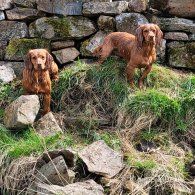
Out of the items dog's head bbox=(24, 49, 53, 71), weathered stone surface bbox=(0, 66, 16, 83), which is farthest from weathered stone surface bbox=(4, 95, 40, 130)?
weathered stone surface bbox=(0, 66, 16, 83)

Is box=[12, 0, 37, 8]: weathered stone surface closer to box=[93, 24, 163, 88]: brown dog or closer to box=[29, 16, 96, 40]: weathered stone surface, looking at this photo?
box=[29, 16, 96, 40]: weathered stone surface

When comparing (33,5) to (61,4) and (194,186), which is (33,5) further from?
(194,186)

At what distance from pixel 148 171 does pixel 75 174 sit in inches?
30.0

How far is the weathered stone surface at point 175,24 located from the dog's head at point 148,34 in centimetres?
82

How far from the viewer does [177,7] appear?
21.5 feet

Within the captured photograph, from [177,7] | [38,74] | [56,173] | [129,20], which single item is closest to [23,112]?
[38,74]

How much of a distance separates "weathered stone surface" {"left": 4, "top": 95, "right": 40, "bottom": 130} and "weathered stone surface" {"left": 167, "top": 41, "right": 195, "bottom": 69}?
207 centimetres

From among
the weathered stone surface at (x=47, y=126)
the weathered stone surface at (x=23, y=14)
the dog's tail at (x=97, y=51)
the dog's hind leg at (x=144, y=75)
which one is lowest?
the weathered stone surface at (x=47, y=126)

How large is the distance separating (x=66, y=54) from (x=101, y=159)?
202 cm

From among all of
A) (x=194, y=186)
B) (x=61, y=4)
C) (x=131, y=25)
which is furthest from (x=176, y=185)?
(x=61, y=4)

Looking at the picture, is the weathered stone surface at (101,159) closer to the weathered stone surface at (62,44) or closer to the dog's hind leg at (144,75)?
the dog's hind leg at (144,75)

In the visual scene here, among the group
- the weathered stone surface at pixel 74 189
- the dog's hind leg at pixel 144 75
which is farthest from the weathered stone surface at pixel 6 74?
the weathered stone surface at pixel 74 189

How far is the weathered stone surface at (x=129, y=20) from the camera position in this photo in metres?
6.52

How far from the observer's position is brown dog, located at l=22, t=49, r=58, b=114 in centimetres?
557
